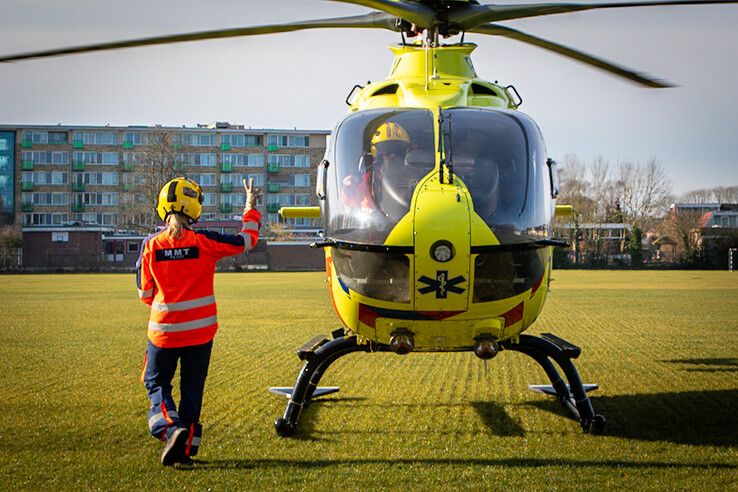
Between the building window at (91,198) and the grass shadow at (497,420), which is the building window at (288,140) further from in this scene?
the grass shadow at (497,420)

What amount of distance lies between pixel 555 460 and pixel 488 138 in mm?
2636

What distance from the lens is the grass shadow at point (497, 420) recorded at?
7.57 m

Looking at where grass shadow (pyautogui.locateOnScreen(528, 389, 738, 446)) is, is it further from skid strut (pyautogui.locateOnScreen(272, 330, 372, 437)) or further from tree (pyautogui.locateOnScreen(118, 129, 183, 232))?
tree (pyautogui.locateOnScreen(118, 129, 183, 232))

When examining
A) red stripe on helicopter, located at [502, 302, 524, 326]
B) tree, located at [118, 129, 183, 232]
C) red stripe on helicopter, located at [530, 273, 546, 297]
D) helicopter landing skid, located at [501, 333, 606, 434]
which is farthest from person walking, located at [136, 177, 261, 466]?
tree, located at [118, 129, 183, 232]

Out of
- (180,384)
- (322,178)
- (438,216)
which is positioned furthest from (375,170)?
(180,384)

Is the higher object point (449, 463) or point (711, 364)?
point (449, 463)

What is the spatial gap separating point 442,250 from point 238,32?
8.91 feet

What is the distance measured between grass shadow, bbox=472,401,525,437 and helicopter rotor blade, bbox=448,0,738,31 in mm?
3573

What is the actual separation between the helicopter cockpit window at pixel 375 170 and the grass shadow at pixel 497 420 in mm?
2265

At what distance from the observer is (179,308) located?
654 cm

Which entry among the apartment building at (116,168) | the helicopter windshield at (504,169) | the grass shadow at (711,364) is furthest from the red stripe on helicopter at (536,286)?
the apartment building at (116,168)

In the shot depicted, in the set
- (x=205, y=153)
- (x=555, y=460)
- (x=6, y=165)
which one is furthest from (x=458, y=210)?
(x=6, y=165)

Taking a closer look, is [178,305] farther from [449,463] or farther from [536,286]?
[536,286]

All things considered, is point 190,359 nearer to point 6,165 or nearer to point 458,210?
point 458,210
